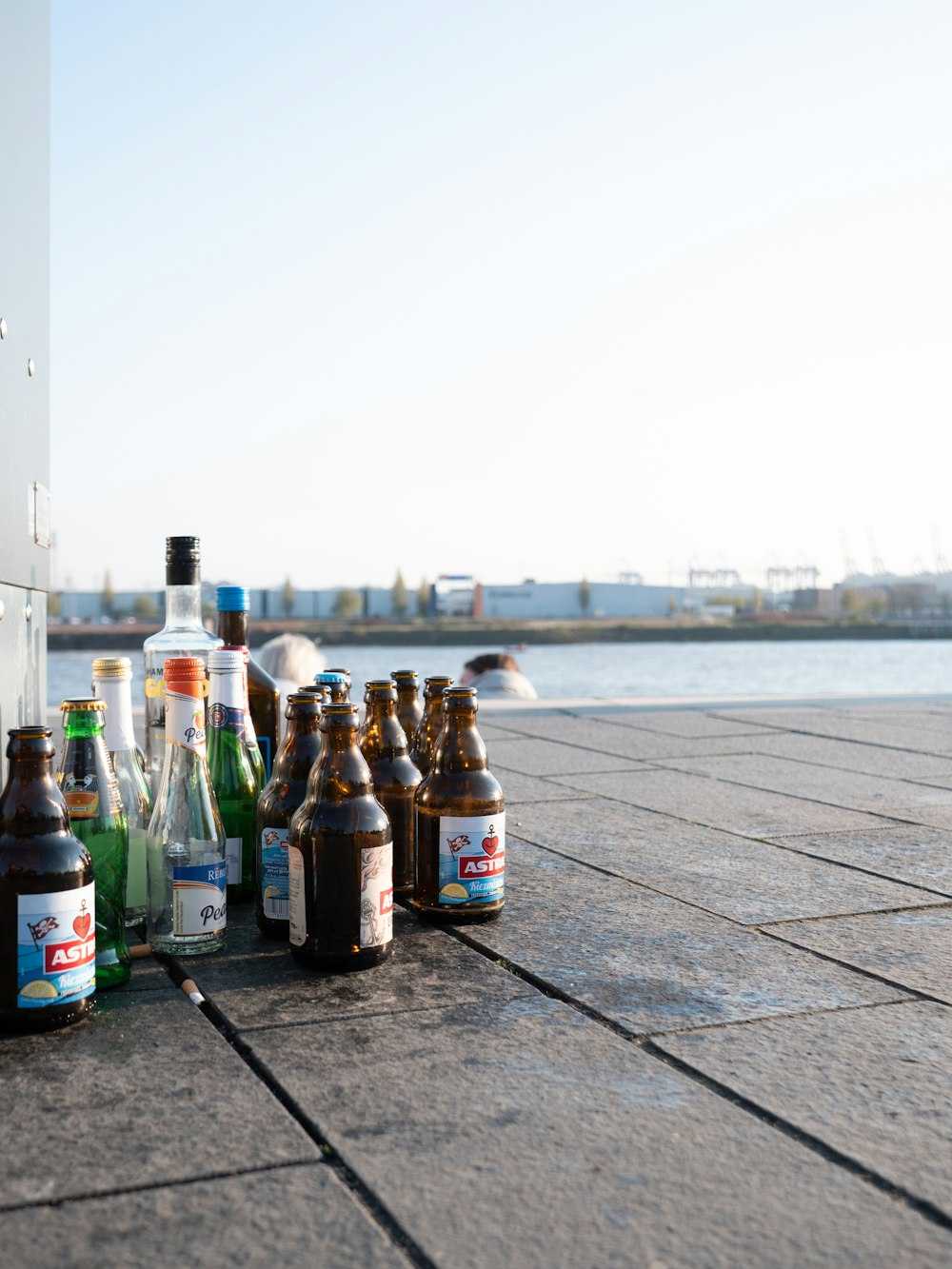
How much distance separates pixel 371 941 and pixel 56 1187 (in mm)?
745

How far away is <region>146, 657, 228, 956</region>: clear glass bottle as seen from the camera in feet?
6.41

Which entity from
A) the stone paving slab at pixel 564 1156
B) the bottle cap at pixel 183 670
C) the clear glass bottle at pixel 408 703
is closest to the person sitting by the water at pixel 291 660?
the clear glass bottle at pixel 408 703

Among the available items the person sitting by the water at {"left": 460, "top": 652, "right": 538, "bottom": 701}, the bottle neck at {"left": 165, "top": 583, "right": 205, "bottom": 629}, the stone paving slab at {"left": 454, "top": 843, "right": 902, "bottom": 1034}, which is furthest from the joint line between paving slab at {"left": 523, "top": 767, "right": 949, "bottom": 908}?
the person sitting by the water at {"left": 460, "top": 652, "right": 538, "bottom": 701}

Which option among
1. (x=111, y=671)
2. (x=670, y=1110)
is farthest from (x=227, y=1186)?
(x=111, y=671)

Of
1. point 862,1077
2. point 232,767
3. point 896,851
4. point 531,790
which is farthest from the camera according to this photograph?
point 531,790

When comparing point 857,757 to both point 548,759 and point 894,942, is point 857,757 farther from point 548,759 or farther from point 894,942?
point 894,942

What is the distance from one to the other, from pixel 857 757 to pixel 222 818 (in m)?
3.18

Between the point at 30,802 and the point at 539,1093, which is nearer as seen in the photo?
→ the point at 539,1093

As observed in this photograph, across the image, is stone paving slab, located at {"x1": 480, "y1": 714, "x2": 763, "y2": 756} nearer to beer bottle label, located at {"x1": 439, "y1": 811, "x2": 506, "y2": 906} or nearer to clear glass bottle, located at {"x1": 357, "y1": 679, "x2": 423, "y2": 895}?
clear glass bottle, located at {"x1": 357, "y1": 679, "x2": 423, "y2": 895}

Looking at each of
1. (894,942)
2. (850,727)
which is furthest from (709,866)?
(850,727)

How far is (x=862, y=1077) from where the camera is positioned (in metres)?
1.49

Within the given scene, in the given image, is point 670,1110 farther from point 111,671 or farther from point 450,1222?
point 111,671

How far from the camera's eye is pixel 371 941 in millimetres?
1899

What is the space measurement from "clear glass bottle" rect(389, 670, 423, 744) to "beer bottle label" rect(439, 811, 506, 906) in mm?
418
